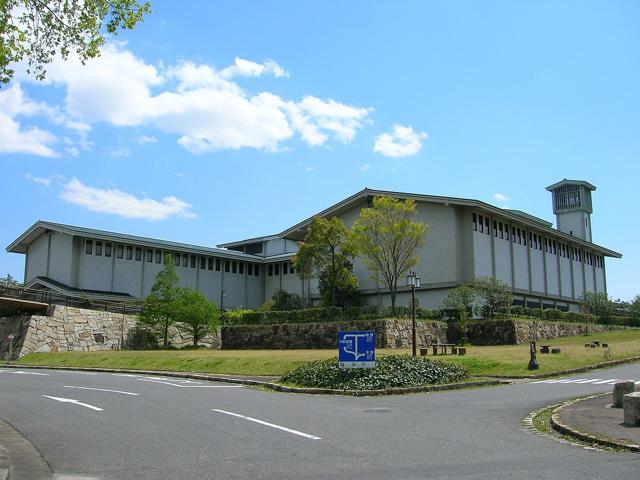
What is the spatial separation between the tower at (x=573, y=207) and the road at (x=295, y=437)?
6191 cm

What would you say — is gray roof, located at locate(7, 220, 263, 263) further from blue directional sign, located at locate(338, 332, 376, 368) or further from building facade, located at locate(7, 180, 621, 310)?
blue directional sign, located at locate(338, 332, 376, 368)

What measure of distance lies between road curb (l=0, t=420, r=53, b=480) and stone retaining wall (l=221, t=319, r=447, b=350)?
27.7 m

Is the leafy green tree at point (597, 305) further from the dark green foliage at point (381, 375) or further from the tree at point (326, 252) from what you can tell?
the dark green foliage at point (381, 375)

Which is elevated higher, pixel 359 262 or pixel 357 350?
pixel 359 262

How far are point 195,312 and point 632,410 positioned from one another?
37.2 meters

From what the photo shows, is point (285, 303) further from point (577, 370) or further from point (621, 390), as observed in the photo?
point (621, 390)

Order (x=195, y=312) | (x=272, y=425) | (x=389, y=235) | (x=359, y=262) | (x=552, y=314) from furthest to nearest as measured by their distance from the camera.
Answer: (x=359, y=262) < (x=552, y=314) < (x=195, y=312) < (x=389, y=235) < (x=272, y=425)

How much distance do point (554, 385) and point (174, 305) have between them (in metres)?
30.5

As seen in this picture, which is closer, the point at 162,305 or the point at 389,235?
the point at 389,235

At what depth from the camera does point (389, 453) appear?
815 cm

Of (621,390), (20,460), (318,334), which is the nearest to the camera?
(20,460)

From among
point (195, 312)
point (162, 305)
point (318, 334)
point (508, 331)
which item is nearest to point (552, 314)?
point (508, 331)

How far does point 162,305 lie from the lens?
44.3 meters

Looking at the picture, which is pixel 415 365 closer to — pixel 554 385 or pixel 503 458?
pixel 554 385
